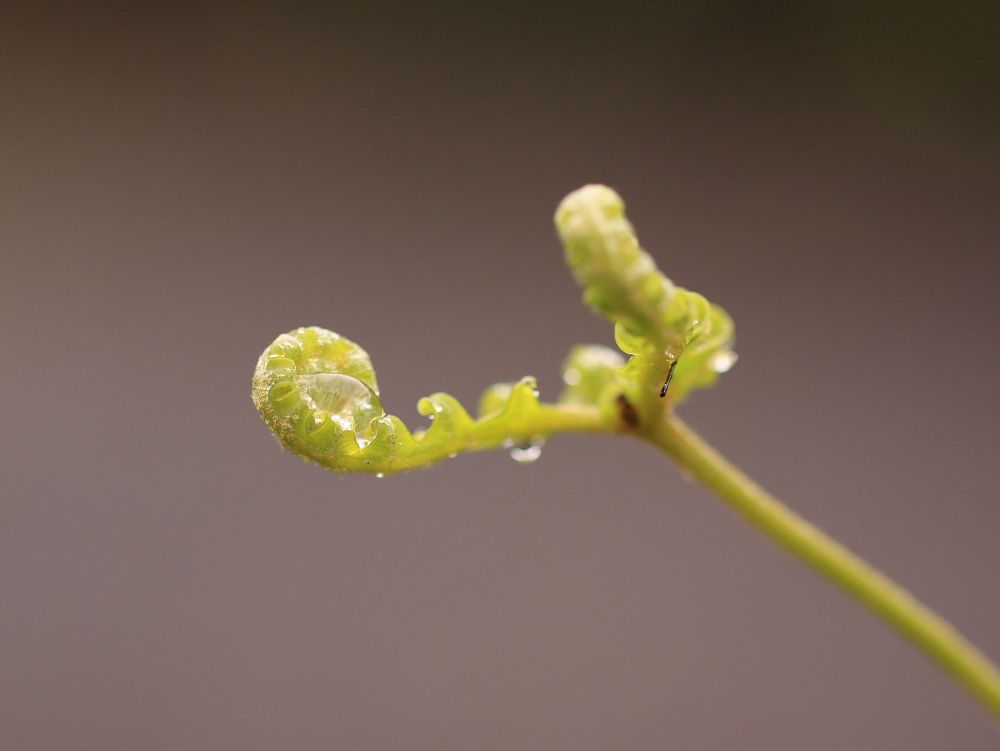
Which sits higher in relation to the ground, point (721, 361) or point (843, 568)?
point (721, 361)

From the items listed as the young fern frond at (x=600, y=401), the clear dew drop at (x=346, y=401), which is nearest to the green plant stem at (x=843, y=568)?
the young fern frond at (x=600, y=401)

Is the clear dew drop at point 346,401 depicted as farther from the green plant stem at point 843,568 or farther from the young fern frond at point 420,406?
the green plant stem at point 843,568

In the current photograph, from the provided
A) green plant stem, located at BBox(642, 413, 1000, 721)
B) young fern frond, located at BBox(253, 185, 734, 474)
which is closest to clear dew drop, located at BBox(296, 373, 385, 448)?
young fern frond, located at BBox(253, 185, 734, 474)

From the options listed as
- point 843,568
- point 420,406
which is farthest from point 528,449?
point 843,568

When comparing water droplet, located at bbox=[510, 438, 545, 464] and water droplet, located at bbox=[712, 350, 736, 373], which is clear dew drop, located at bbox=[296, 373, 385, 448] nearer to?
water droplet, located at bbox=[510, 438, 545, 464]

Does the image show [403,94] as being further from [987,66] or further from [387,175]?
[987,66]

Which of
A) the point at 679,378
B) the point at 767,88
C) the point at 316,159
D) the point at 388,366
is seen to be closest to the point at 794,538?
the point at 679,378

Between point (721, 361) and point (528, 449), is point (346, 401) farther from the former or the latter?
point (721, 361)
